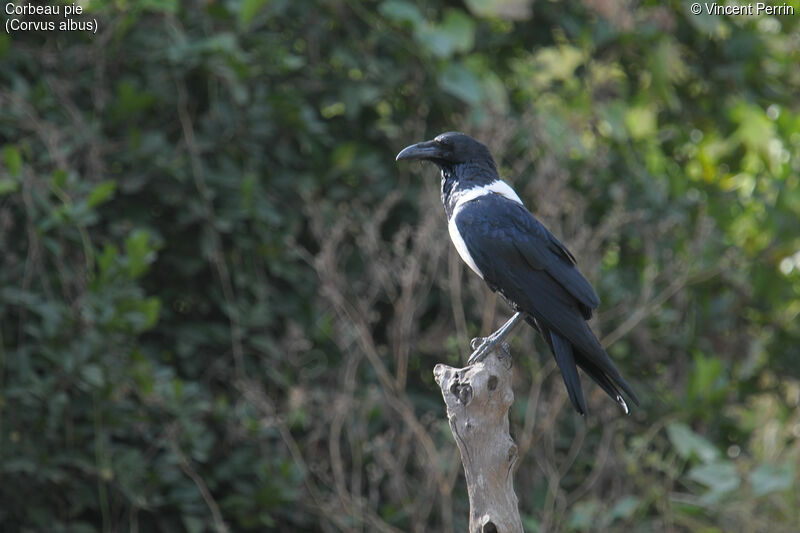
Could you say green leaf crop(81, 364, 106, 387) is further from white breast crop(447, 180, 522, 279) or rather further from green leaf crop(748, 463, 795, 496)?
green leaf crop(748, 463, 795, 496)

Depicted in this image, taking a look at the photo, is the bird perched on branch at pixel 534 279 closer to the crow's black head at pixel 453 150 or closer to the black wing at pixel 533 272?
the black wing at pixel 533 272

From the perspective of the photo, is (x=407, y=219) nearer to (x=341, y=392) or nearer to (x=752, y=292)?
(x=341, y=392)

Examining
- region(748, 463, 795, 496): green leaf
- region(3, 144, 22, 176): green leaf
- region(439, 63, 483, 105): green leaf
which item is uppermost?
region(439, 63, 483, 105): green leaf

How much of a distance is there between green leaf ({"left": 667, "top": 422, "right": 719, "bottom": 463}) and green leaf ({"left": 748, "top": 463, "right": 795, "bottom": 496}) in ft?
0.60

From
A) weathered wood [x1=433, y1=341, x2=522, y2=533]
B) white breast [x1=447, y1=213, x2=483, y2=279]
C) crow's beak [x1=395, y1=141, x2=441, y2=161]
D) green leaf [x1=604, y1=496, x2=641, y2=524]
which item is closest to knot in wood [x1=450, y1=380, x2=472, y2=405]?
weathered wood [x1=433, y1=341, x2=522, y2=533]

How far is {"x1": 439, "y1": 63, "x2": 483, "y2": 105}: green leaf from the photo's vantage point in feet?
14.3

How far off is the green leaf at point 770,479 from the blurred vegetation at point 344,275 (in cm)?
1

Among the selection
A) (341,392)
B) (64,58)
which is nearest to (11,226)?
(64,58)

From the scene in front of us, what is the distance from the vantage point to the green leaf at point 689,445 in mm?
4332

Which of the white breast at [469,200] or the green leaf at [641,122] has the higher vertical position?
the white breast at [469,200]

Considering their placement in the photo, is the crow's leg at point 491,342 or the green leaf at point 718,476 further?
the green leaf at point 718,476

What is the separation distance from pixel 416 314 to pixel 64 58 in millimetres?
1820

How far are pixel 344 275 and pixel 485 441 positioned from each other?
6.63ft

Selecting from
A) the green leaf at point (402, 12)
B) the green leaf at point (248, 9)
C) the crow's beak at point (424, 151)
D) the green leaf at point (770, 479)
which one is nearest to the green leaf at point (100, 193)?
the green leaf at point (248, 9)
